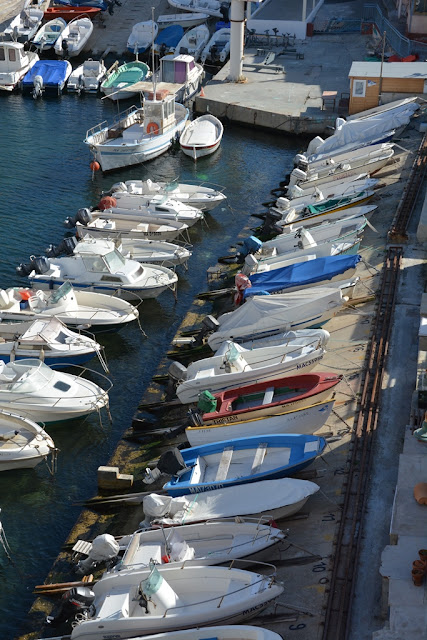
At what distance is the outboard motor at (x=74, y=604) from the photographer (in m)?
19.6

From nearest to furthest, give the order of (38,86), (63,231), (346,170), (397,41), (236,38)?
(63,231) < (346,170) < (236,38) < (38,86) < (397,41)

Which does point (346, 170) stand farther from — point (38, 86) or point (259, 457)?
point (38, 86)

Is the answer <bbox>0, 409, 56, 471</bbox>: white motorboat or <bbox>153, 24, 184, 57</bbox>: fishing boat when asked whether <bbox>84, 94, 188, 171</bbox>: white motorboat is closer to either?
<bbox>153, 24, 184, 57</bbox>: fishing boat

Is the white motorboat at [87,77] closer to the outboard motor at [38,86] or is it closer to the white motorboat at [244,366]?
the outboard motor at [38,86]

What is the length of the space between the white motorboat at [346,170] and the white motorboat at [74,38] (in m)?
27.1

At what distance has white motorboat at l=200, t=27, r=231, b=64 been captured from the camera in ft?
203

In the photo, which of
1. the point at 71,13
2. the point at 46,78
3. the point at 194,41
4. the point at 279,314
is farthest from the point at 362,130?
the point at 71,13

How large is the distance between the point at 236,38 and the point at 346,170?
649 inches

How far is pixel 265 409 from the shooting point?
79.9ft

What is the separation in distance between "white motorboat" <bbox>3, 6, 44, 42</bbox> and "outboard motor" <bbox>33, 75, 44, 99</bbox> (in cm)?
817

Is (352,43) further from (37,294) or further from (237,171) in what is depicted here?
(37,294)

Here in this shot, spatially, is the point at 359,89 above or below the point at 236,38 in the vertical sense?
below

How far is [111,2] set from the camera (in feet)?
230

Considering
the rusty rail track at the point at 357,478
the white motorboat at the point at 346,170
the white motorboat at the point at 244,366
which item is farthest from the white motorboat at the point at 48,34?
the white motorboat at the point at 244,366
